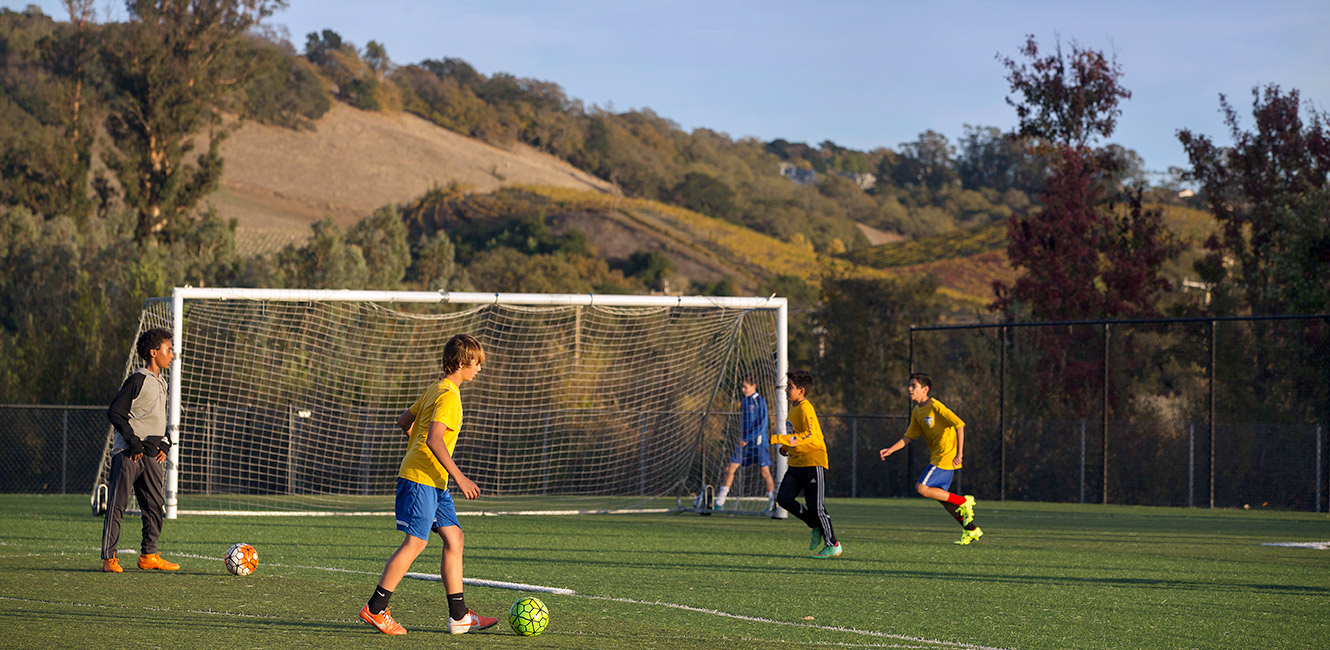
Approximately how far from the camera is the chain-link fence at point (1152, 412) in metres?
19.3

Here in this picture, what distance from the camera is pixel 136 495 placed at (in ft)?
29.7

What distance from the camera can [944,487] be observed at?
1218 centimetres

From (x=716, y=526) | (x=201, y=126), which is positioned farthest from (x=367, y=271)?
(x=716, y=526)

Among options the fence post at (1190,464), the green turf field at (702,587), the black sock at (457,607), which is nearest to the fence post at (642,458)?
the green turf field at (702,587)

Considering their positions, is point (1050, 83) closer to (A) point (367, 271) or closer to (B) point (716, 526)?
(B) point (716, 526)

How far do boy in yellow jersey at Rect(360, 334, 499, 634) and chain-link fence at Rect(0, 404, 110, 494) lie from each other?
16957 mm

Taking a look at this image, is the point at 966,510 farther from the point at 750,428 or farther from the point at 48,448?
the point at 48,448

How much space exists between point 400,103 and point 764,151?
4675 cm

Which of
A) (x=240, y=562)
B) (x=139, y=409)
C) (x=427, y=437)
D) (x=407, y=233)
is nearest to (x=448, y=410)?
(x=427, y=437)

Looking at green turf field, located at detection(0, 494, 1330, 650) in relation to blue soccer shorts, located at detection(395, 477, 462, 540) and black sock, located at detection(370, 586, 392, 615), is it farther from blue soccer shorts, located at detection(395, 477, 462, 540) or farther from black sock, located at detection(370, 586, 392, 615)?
blue soccer shorts, located at detection(395, 477, 462, 540)

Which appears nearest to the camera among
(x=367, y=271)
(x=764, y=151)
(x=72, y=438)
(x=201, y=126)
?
(x=72, y=438)

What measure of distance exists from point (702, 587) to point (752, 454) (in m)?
7.45

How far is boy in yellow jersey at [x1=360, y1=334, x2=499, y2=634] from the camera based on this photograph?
6398 mm

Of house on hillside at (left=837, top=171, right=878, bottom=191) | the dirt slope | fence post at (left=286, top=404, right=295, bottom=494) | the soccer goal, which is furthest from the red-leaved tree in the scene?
house on hillside at (left=837, top=171, right=878, bottom=191)
